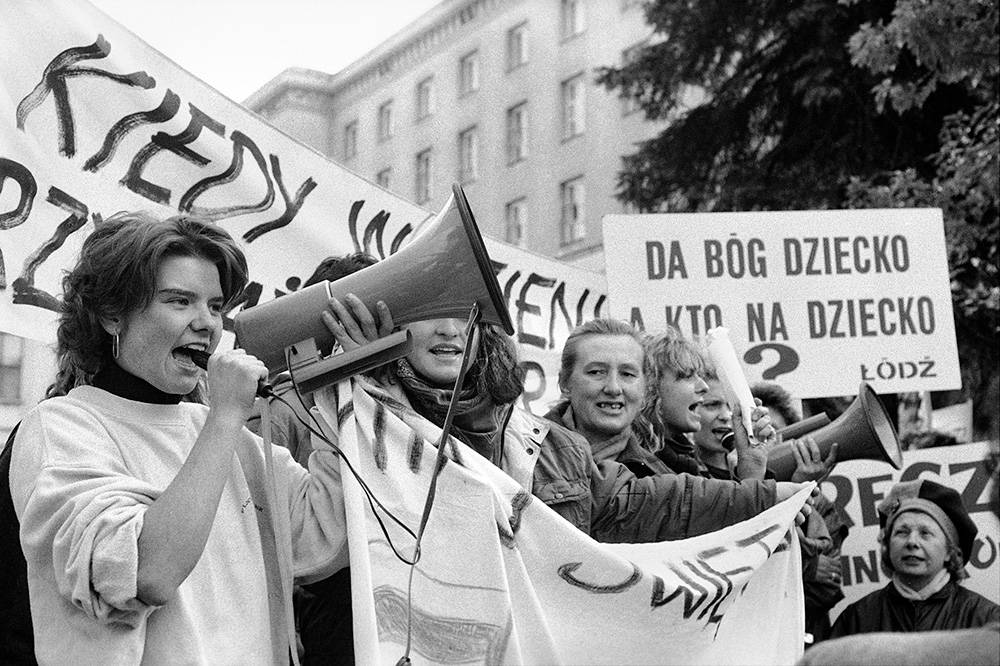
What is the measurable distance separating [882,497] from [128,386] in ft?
13.0

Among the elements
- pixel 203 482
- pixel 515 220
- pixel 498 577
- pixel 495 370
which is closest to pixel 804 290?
pixel 495 370

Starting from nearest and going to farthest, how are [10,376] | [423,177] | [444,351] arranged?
1. [444,351]
2. [10,376]
3. [423,177]

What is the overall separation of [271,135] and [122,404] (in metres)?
2.52

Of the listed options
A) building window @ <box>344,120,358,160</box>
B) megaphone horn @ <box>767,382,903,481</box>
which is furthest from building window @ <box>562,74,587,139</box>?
megaphone horn @ <box>767,382,903,481</box>

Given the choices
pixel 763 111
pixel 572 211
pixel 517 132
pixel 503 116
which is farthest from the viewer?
pixel 503 116

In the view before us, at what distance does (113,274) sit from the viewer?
2371mm

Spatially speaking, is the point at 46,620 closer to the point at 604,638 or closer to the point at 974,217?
the point at 604,638

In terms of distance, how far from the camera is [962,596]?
468 cm

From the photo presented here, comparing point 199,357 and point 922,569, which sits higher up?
point 199,357

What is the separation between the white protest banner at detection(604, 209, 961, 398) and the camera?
5.51 m

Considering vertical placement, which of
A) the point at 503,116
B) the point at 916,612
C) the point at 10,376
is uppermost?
the point at 503,116

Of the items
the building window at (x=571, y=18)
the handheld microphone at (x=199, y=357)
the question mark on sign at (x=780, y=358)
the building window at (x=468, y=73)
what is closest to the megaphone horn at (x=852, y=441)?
the question mark on sign at (x=780, y=358)

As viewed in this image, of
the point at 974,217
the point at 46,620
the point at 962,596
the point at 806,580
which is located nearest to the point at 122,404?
the point at 46,620

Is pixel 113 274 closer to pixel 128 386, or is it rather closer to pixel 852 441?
pixel 128 386
